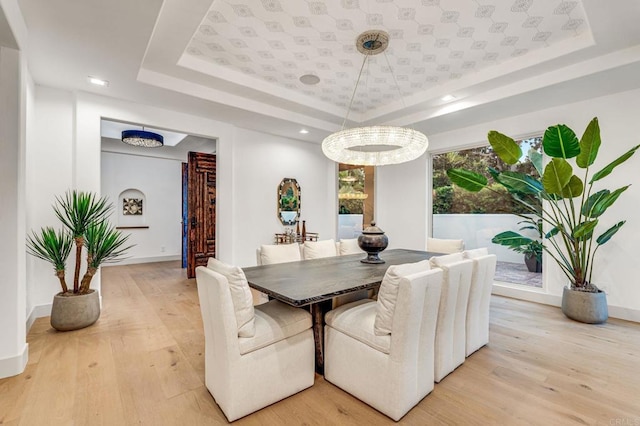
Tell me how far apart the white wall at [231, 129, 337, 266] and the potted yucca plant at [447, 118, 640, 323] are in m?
2.87

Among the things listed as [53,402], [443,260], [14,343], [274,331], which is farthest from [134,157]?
[443,260]

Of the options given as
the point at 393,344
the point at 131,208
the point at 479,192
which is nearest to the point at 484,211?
the point at 479,192

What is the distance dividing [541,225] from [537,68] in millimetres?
2088

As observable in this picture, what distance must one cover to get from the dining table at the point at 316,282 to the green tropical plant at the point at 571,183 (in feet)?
6.38

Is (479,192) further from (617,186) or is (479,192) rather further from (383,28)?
(383,28)

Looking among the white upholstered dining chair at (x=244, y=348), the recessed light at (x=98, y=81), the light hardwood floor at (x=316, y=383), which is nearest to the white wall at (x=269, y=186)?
the recessed light at (x=98, y=81)

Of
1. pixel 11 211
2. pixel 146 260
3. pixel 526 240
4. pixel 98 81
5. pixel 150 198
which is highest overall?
pixel 98 81

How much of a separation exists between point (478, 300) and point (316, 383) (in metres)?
1.53

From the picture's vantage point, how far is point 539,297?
158 inches

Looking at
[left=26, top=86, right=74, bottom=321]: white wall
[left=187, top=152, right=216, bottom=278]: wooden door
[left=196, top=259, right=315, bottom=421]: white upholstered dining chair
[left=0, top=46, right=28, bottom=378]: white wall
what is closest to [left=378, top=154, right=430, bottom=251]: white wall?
[left=187, top=152, right=216, bottom=278]: wooden door

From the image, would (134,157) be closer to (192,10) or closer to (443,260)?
(192,10)

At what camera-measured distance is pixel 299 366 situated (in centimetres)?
198

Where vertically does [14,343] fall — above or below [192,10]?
below

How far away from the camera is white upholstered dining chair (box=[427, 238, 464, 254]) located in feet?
12.9
